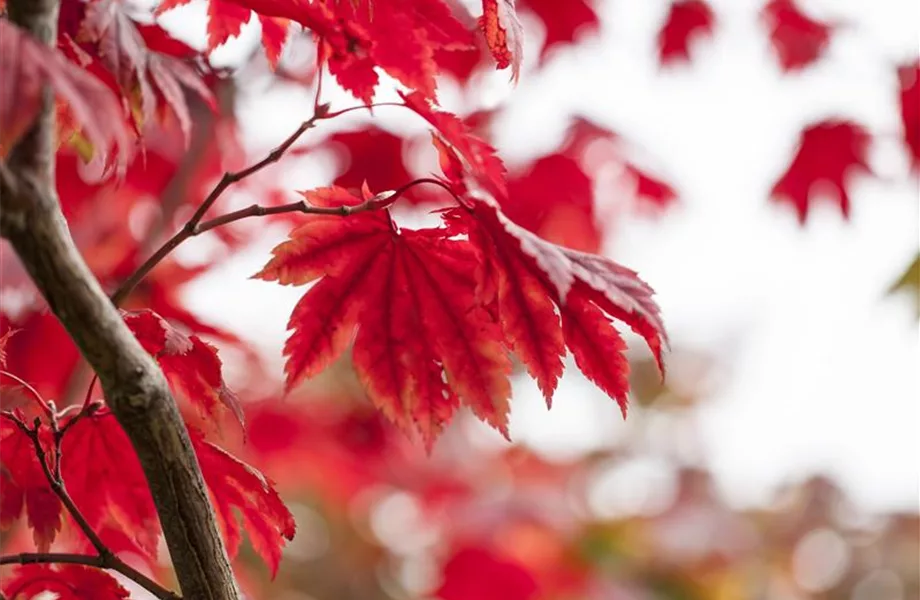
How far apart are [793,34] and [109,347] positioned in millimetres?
1826

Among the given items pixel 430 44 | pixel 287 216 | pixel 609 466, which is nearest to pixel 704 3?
pixel 287 216

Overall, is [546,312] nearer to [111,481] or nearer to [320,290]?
[320,290]

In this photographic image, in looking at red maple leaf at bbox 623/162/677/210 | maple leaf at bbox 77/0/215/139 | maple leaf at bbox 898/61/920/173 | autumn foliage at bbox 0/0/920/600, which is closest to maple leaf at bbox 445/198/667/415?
autumn foliage at bbox 0/0/920/600

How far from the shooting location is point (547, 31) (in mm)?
1848

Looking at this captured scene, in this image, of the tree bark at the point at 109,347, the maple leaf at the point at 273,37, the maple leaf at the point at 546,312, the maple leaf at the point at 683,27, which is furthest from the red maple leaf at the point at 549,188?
the tree bark at the point at 109,347

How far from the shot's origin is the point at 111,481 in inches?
31.5

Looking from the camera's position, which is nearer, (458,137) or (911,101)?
(458,137)

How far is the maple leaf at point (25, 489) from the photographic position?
747 millimetres

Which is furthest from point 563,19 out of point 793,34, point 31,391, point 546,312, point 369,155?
point 31,391

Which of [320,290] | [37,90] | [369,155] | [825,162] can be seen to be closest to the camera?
[37,90]

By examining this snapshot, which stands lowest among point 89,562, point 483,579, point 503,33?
point 89,562

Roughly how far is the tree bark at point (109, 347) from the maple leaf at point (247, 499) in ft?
0.21

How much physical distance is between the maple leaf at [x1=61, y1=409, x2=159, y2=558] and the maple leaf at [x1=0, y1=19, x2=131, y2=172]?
1.15 feet

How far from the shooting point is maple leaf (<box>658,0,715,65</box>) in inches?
80.1
